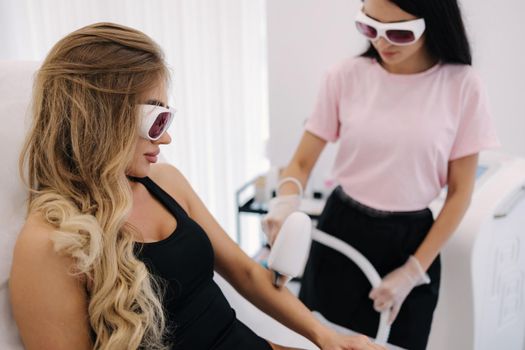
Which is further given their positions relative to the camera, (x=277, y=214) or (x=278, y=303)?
(x=277, y=214)

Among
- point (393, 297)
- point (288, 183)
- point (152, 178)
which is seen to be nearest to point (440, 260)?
point (393, 297)

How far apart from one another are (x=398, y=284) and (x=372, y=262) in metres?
0.12

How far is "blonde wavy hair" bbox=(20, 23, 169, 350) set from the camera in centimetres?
94

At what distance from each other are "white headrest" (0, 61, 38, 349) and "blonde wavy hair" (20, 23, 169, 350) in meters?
0.10

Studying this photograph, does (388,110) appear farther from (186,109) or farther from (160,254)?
(186,109)

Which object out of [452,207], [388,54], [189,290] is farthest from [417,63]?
[189,290]

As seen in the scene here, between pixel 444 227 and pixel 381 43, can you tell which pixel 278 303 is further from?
pixel 381 43

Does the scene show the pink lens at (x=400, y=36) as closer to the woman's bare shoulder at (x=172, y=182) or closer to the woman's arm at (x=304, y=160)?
the woman's arm at (x=304, y=160)

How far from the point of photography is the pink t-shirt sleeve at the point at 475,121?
1.34 metres

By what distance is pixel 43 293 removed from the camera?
2.90 feet

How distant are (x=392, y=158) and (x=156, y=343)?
741mm

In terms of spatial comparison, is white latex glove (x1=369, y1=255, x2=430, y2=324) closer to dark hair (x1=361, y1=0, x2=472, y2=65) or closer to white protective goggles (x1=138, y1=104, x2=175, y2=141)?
dark hair (x1=361, y1=0, x2=472, y2=65)

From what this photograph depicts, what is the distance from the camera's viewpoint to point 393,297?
1.42 metres

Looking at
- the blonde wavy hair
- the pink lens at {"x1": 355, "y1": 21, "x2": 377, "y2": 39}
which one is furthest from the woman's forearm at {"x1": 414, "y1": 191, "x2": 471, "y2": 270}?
the blonde wavy hair
